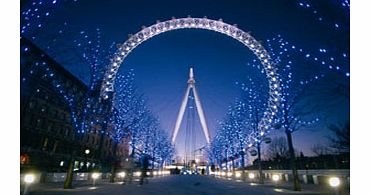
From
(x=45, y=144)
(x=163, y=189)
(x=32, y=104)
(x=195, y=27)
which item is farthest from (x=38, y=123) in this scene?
(x=163, y=189)

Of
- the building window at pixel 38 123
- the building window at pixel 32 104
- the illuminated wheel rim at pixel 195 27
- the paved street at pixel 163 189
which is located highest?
the illuminated wheel rim at pixel 195 27

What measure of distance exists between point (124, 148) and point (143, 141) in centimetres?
3252

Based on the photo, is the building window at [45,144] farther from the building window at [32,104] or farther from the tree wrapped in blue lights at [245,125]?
the tree wrapped in blue lights at [245,125]

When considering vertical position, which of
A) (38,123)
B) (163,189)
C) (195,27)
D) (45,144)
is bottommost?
(163,189)

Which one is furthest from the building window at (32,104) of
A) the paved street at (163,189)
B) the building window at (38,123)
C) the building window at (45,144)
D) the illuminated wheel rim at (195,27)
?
the paved street at (163,189)

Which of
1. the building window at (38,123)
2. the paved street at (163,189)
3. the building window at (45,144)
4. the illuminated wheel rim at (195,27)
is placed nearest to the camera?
the paved street at (163,189)

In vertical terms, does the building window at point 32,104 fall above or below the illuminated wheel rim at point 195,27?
below

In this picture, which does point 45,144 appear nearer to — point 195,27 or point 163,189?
point 163,189

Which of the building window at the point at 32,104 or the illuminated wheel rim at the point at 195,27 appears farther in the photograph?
the building window at the point at 32,104

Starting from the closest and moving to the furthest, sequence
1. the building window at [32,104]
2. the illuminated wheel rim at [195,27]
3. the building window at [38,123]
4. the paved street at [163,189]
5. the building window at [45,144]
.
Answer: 1. the paved street at [163,189]
2. the illuminated wheel rim at [195,27]
3. the building window at [32,104]
4. the building window at [38,123]
5. the building window at [45,144]

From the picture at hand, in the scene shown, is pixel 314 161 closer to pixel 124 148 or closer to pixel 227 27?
pixel 227 27

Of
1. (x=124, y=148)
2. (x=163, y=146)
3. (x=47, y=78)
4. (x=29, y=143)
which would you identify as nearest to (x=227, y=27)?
(x=47, y=78)

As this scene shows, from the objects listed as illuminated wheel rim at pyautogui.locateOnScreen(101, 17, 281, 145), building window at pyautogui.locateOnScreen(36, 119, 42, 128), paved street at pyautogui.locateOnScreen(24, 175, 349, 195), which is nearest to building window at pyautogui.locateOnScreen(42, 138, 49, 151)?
building window at pyautogui.locateOnScreen(36, 119, 42, 128)
